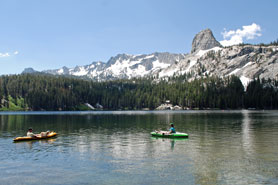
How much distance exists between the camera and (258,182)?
24438 millimetres

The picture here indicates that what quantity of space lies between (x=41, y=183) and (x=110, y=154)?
47.8 ft

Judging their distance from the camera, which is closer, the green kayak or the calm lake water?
the calm lake water

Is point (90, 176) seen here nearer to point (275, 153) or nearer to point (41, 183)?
point (41, 183)

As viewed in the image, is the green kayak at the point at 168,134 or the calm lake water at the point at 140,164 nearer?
the calm lake water at the point at 140,164

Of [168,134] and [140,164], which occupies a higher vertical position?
[168,134]

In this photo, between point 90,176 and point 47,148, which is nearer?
point 90,176

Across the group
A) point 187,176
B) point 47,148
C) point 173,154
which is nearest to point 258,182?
point 187,176

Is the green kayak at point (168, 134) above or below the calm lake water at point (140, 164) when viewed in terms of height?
above

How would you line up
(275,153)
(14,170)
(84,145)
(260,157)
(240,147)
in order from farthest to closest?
1. (84,145)
2. (240,147)
3. (275,153)
4. (260,157)
5. (14,170)

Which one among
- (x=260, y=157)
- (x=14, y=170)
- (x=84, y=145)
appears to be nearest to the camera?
(x=14, y=170)

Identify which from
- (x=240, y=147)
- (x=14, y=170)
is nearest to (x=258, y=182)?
(x=240, y=147)

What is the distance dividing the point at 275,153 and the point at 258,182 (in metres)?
16.0

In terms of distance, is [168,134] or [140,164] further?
[168,134]

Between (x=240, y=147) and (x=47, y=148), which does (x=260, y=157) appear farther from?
(x=47, y=148)
